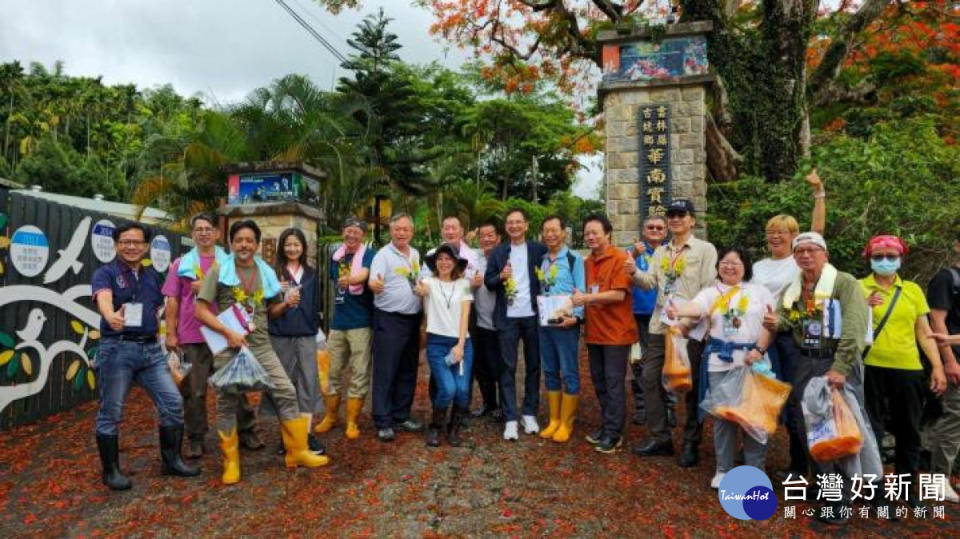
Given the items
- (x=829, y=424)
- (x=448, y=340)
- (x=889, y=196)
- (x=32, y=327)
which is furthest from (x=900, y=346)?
(x=32, y=327)

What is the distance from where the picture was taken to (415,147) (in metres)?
21.7

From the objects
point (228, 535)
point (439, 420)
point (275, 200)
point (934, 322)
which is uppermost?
point (275, 200)

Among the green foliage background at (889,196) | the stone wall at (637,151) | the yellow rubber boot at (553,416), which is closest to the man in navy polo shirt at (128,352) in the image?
the yellow rubber boot at (553,416)

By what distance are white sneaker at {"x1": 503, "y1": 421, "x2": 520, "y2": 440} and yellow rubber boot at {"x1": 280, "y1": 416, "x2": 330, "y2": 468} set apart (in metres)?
1.34

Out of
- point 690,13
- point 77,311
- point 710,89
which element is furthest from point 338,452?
point 690,13

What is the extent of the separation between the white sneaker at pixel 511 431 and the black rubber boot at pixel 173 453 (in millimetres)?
2146

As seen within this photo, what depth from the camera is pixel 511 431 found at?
4434mm

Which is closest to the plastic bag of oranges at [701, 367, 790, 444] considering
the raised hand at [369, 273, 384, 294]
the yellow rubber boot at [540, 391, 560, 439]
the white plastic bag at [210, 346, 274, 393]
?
the yellow rubber boot at [540, 391, 560, 439]

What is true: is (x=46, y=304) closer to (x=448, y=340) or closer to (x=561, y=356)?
(x=448, y=340)

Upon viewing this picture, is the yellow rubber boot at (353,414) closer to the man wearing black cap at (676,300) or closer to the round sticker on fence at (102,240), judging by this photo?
the man wearing black cap at (676,300)

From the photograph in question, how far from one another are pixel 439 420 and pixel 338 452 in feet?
2.52

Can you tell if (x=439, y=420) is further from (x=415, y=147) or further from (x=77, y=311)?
(x=415, y=147)

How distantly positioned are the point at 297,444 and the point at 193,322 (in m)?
1.11

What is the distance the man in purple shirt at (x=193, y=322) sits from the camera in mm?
3969
